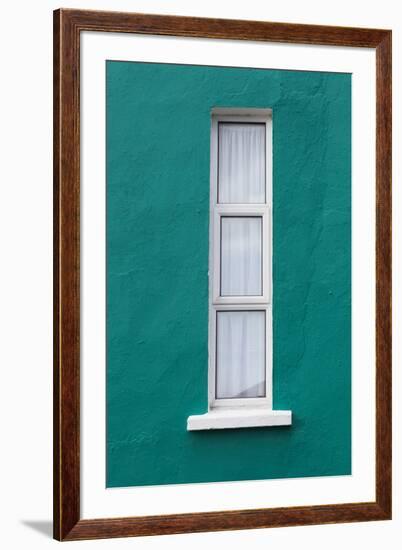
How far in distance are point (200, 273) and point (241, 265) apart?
0.28 m

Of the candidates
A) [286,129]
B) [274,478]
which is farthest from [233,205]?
[274,478]

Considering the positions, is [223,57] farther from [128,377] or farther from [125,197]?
[128,377]

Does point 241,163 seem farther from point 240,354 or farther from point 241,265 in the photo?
point 240,354

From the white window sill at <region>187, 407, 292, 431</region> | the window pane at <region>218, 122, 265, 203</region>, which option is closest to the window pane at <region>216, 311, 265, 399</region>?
the white window sill at <region>187, 407, 292, 431</region>

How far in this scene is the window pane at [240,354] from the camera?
5.99m

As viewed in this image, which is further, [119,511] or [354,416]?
[354,416]

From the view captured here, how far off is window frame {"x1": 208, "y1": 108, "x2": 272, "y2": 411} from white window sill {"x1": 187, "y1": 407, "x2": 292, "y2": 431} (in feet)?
0.15

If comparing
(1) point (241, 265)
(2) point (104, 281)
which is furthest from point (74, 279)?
(1) point (241, 265)

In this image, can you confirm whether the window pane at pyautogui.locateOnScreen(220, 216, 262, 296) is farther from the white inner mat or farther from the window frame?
the white inner mat

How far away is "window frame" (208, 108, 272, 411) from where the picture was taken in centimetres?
594

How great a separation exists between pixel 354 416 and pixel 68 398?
1.51 metres

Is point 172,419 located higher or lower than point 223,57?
lower

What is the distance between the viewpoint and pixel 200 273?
5.83 meters

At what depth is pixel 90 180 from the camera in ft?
18.6
